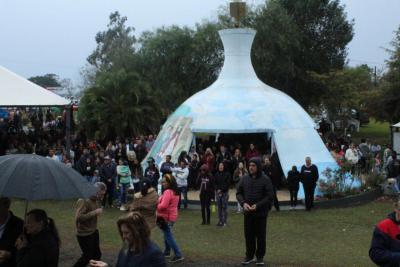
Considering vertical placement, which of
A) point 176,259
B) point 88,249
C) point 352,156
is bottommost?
point 176,259

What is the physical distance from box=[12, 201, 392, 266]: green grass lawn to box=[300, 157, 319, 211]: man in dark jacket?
1.67 ft

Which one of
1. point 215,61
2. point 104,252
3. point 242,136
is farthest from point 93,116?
point 104,252

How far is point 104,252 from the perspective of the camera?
31.7 ft

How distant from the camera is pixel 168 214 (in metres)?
9.36

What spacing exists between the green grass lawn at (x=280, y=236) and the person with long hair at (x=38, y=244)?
387 centimetres

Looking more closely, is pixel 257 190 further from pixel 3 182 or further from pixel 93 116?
pixel 93 116

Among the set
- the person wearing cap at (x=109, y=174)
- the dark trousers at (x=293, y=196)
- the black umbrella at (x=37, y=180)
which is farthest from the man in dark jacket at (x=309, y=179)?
the black umbrella at (x=37, y=180)

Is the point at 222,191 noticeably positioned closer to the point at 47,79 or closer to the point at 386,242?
the point at 386,242

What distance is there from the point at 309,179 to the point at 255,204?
7.47 metres

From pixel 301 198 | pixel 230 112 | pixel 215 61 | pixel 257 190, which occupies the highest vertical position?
pixel 215 61

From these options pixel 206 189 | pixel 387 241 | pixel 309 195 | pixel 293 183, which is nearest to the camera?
pixel 387 241

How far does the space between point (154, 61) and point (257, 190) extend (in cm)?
2871

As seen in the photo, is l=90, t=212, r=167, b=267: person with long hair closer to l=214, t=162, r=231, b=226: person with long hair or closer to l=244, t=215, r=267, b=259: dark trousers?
l=244, t=215, r=267, b=259: dark trousers

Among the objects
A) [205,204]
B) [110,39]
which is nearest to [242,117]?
[205,204]
